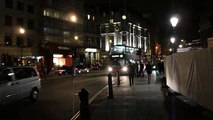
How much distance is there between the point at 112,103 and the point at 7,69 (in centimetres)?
478

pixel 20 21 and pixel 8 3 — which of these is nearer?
pixel 8 3

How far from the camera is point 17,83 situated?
48.4ft

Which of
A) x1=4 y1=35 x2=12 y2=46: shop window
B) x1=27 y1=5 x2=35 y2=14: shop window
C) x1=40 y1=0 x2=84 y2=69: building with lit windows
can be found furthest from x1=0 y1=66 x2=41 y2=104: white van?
x1=27 y1=5 x2=35 y2=14: shop window

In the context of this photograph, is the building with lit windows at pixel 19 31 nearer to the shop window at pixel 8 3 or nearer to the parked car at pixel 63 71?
the shop window at pixel 8 3

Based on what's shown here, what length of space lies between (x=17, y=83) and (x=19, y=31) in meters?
42.9

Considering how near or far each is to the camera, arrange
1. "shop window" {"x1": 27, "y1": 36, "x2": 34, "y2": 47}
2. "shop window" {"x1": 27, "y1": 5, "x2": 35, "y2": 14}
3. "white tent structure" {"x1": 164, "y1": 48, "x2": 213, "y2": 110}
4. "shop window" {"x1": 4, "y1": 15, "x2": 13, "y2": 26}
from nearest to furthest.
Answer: "white tent structure" {"x1": 164, "y1": 48, "x2": 213, "y2": 110}, "shop window" {"x1": 4, "y1": 15, "x2": 13, "y2": 26}, "shop window" {"x1": 27, "y1": 5, "x2": 35, "y2": 14}, "shop window" {"x1": 27, "y1": 36, "x2": 34, "y2": 47}

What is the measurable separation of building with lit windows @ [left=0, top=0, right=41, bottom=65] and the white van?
33.8 meters

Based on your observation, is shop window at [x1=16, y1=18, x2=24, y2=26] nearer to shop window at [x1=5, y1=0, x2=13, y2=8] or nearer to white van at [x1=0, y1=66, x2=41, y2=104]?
shop window at [x1=5, y1=0, x2=13, y2=8]

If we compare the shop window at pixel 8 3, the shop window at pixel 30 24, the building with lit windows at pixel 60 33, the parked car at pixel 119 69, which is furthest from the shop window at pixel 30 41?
the parked car at pixel 119 69

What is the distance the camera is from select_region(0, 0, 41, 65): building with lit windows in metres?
52.6

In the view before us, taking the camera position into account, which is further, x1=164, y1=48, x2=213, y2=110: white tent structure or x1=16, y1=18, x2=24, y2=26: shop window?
x1=16, y1=18, x2=24, y2=26: shop window

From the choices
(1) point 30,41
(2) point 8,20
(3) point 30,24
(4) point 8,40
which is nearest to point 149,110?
(4) point 8,40

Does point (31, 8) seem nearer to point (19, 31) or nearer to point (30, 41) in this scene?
point (19, 31)

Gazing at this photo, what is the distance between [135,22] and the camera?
368 ft
